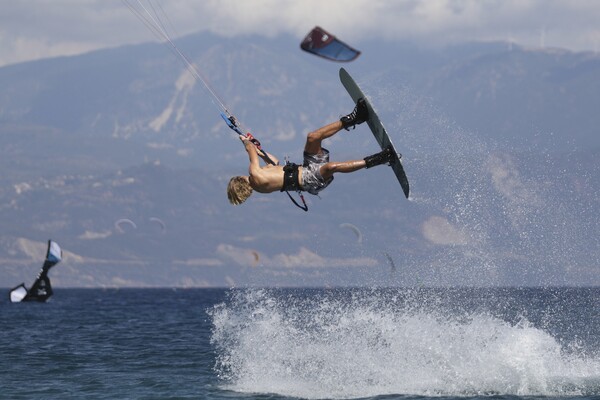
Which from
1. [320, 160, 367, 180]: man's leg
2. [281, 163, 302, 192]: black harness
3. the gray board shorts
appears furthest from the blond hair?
[320, 160, 367, 180]: man's leg

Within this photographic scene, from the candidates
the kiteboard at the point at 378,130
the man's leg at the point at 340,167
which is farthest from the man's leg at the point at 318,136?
the kiteboard at the point at 378,130

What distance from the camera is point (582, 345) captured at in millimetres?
32000

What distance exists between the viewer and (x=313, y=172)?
19.1 meters

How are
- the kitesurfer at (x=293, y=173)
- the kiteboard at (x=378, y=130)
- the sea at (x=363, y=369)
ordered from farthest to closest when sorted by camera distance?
the sea at (x=363, y=369) < the kiteboard at (x=378, y=130) < the kitesurfer at (x=293, y=173)

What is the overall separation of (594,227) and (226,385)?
179m

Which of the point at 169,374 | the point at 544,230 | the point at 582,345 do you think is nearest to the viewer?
the point at 169,374

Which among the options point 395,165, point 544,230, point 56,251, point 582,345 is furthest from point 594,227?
point 395,165

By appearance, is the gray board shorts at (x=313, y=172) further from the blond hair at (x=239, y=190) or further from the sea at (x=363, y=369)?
the sea at (x=363, y=369)

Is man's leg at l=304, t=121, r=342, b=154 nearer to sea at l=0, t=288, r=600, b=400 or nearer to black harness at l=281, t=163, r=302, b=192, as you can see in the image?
black harness at l=281, t=163, r=302, b=192

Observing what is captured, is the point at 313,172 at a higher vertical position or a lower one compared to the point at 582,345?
higher

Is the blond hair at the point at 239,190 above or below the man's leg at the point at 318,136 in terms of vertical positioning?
below

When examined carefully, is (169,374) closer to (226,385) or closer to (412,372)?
(226,385)

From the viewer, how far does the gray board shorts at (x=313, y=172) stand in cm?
1902

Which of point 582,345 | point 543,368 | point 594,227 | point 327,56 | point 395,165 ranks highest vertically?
point 327,56
